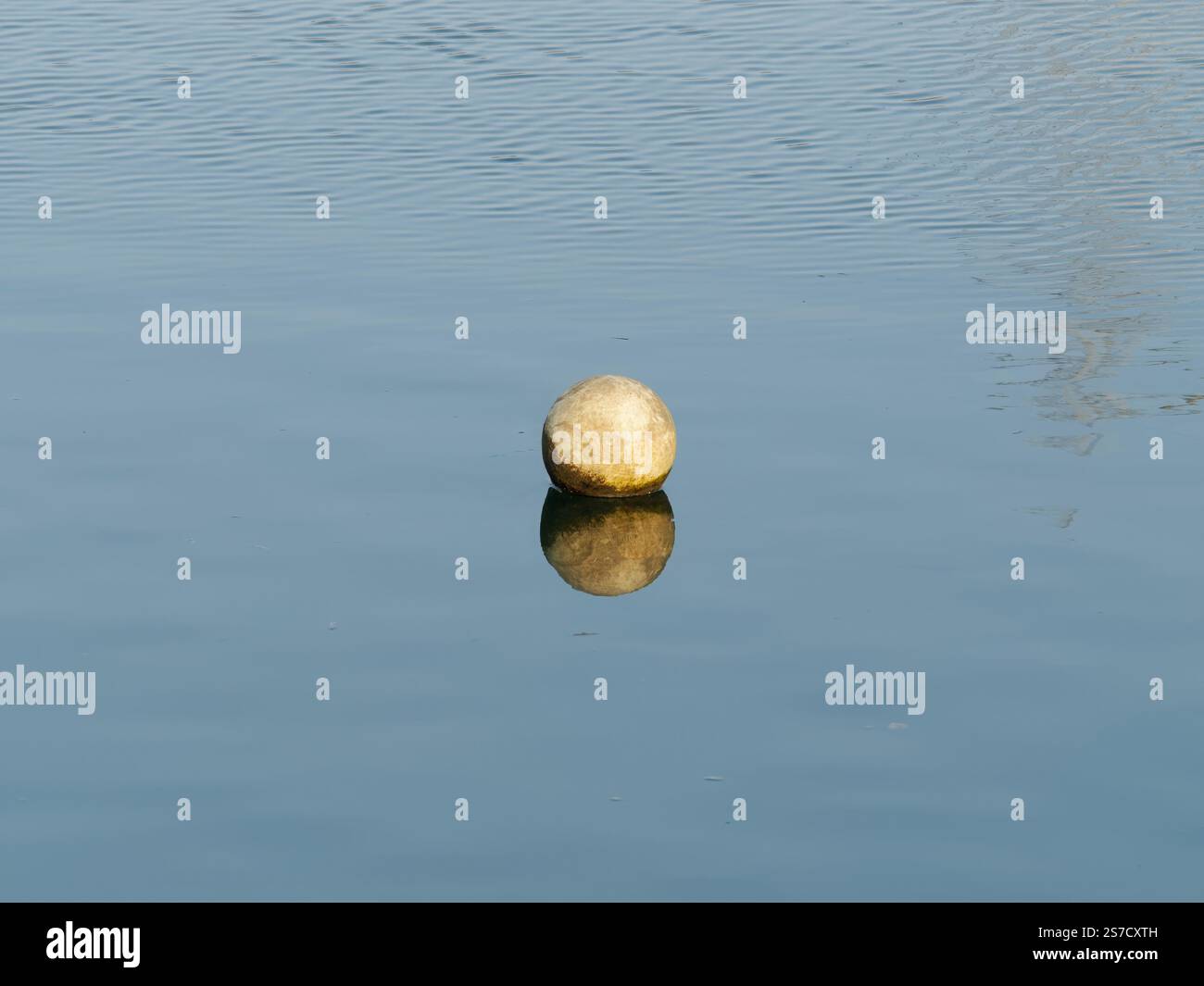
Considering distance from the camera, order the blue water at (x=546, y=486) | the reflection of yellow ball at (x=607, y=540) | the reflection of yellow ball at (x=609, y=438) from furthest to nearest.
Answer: the reflection of yellow ball at (x=609, y=438)
the reflection of yellow ball at (x=607, y=540)
the blue water at (x=546, y=486)

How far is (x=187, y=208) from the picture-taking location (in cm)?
2622

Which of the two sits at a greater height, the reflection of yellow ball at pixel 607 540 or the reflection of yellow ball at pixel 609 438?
the reflection of yellow ball at pixel 609 438

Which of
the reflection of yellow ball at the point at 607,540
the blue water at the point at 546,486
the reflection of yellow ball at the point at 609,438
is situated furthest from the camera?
the reflection of yellow ball at the point at 609,438

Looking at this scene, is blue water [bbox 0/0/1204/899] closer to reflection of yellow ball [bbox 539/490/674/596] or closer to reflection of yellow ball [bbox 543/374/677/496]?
reflection of yellow ball [bbox 539/490/674/596]

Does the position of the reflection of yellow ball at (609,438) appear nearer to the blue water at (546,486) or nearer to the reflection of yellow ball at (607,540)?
the reflection of yellow ball at (607,540)

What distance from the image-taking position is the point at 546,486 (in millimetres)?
16938

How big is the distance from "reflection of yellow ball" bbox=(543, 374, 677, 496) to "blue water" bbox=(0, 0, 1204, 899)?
21.8 inches

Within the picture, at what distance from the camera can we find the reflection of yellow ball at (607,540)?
1515 centimetres

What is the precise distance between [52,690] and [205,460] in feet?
15.4

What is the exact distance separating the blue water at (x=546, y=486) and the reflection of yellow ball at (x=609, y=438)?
0.55m

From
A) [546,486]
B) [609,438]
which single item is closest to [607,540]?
[609,438]

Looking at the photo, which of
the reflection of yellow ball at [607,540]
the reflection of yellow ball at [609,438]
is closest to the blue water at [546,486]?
the reflection of yellow ball at [607,540]

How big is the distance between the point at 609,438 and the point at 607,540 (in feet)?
2.89

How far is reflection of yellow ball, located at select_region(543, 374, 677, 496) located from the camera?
52.5ft
